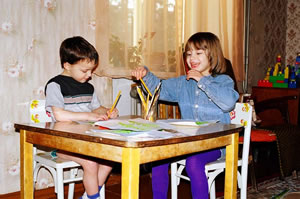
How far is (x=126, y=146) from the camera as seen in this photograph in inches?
39.3

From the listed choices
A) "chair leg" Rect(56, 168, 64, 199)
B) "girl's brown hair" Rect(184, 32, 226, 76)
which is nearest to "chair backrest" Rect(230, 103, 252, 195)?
"girl's brown hair" Rect(184, 32, 226, 76)

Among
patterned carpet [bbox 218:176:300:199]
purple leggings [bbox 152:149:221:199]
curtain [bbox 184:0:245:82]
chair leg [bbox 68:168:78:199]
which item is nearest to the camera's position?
purple leggings [bbox 152:149:221:199]

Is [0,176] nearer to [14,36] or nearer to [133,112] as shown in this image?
[14,36]

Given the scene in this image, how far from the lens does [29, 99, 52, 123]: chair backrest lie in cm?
172

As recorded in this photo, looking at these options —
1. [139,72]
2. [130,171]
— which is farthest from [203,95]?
[130,171]

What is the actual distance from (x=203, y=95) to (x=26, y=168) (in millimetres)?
882

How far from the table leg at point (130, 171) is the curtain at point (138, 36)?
1.45 m

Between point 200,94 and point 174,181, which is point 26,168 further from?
point 200,94

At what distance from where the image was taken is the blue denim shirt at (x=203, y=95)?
165 cm

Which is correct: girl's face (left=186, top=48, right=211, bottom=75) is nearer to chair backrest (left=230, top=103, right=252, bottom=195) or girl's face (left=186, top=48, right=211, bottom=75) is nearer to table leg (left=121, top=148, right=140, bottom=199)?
chair backrest (left=230, top=103, right=252, bottom=195)

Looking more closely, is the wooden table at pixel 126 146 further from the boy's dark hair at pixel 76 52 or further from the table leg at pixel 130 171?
the boy's dark hair at pixel 76 52

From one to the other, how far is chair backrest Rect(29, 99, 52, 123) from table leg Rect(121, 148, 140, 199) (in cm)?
83

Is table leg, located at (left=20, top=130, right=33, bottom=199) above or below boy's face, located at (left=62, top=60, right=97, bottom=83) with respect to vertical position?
below

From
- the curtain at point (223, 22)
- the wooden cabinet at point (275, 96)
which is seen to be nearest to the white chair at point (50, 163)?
the curtain at point (223, 22)
